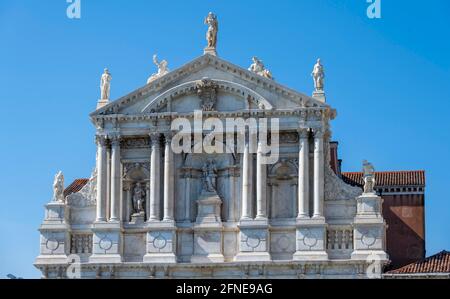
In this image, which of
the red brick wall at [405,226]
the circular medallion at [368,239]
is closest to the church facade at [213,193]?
the circular medallion at [368,239]

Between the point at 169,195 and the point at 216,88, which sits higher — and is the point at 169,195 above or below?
below

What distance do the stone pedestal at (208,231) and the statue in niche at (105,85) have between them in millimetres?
4591

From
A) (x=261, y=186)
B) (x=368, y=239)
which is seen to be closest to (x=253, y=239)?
(x=261, y=186)

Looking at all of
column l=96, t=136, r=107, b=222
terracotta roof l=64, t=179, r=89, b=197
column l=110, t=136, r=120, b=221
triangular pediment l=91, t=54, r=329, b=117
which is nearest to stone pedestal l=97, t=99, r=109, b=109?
triangular pediment l=91, t=54, r=329, b=117

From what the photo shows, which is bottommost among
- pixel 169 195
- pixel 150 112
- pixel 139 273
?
A: pixel 139 273

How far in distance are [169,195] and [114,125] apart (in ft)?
9.14

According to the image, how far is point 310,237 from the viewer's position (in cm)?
3694

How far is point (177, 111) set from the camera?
38.8 metres

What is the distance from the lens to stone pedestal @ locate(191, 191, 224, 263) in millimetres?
37625

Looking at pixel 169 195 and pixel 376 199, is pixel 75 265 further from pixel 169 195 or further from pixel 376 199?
pixel 376 199

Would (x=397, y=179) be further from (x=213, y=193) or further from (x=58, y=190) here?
(x=58, y=190)

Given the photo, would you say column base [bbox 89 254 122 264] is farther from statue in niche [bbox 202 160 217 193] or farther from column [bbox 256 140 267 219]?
column [bbox 256 140 267 219]

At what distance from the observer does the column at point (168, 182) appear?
38.0m
